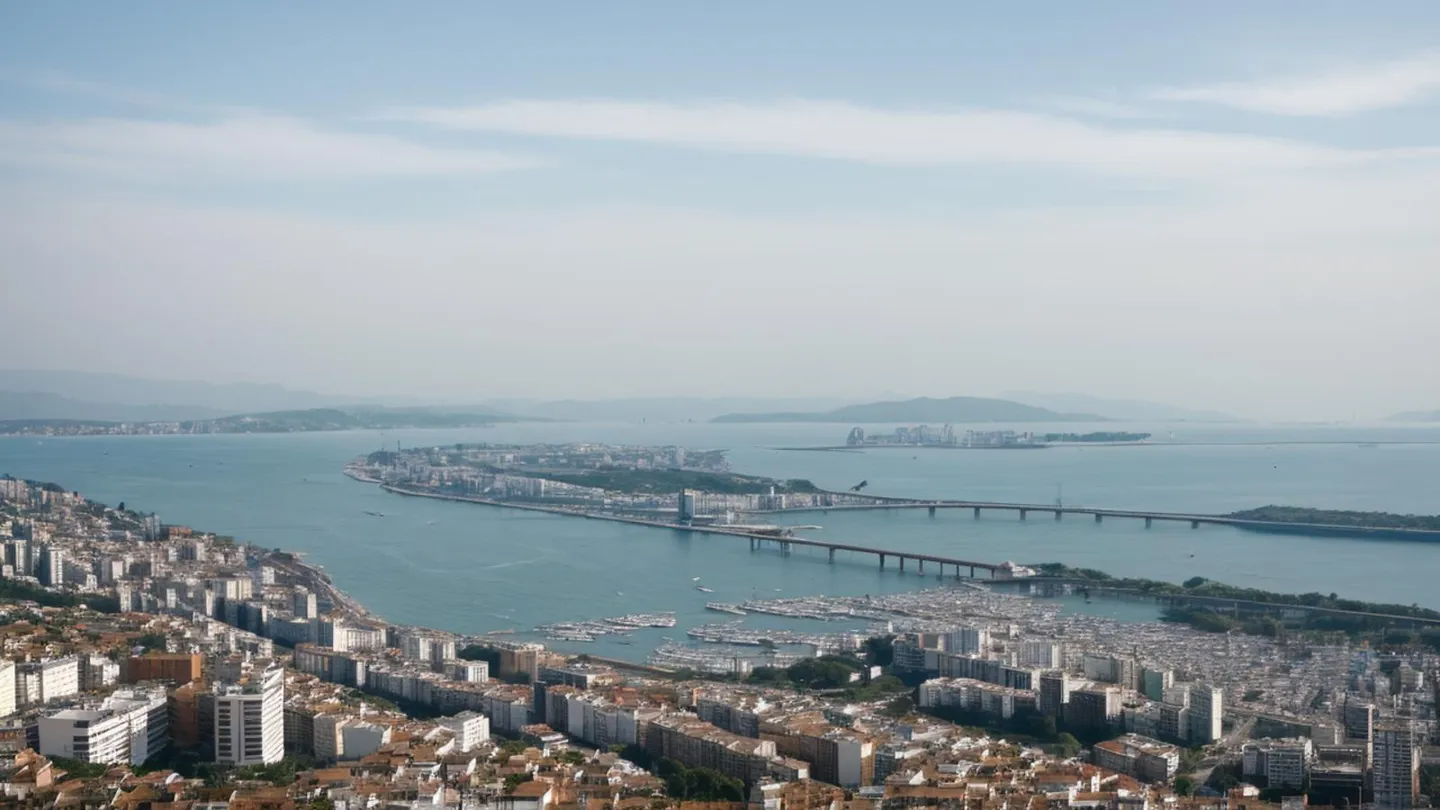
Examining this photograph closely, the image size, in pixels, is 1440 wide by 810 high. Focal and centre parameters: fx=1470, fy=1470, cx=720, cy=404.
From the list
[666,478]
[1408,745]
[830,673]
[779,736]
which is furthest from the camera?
[666,478]

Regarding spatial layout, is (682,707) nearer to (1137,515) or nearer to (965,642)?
(965,642)

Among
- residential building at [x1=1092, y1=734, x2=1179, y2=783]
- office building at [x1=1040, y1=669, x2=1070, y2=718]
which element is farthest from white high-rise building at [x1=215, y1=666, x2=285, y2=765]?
office building at [x1=1040, y1=669, x2=1070, y2=718]

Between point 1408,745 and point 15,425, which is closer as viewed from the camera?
point 1408,745

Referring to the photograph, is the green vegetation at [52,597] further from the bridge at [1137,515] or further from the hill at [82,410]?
the hill at [82,410]

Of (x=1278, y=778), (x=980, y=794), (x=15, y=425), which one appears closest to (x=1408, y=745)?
(x=1278, y=778)

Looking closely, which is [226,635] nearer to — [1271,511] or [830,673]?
[830,673]

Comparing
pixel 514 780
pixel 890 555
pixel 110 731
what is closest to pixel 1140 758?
pixel 514 780
